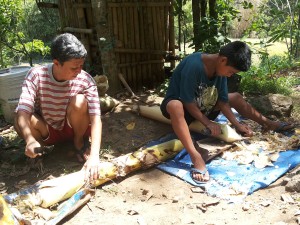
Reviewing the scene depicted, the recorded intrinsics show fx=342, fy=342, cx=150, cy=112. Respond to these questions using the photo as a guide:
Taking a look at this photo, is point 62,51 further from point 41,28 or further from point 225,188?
point 41,28

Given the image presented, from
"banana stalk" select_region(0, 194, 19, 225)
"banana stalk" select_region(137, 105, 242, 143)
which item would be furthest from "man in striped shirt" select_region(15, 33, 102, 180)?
"banana stalk" select_region(137, 105, 242, 143)

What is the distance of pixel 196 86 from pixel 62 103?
3.98 feet

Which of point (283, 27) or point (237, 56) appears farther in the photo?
point (283, 27)

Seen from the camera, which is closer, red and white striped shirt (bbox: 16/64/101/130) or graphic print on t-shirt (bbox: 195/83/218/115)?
red and white striped shirt (bbox: 16/64/101/130)

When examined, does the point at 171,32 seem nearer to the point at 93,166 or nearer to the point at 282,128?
the point at 282,128

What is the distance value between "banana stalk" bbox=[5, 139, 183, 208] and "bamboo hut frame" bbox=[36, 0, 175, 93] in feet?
7.59

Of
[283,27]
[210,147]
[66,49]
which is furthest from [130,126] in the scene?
[283,27]

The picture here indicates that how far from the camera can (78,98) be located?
293 cm

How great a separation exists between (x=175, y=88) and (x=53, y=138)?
124 centimetres

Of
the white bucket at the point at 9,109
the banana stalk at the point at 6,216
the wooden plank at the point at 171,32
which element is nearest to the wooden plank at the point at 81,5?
the wooden plank at the point at 171,32

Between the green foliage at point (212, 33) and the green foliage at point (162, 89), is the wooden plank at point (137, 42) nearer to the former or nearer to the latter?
the green foliage at point (162, 89)

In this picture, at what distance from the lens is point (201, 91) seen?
3242mm

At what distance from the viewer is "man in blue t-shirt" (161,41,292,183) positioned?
290 cm

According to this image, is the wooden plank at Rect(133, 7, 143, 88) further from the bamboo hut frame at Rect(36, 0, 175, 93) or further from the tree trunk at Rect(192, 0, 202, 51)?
the tree trunk at Rect(192, 0, 202, 51)
